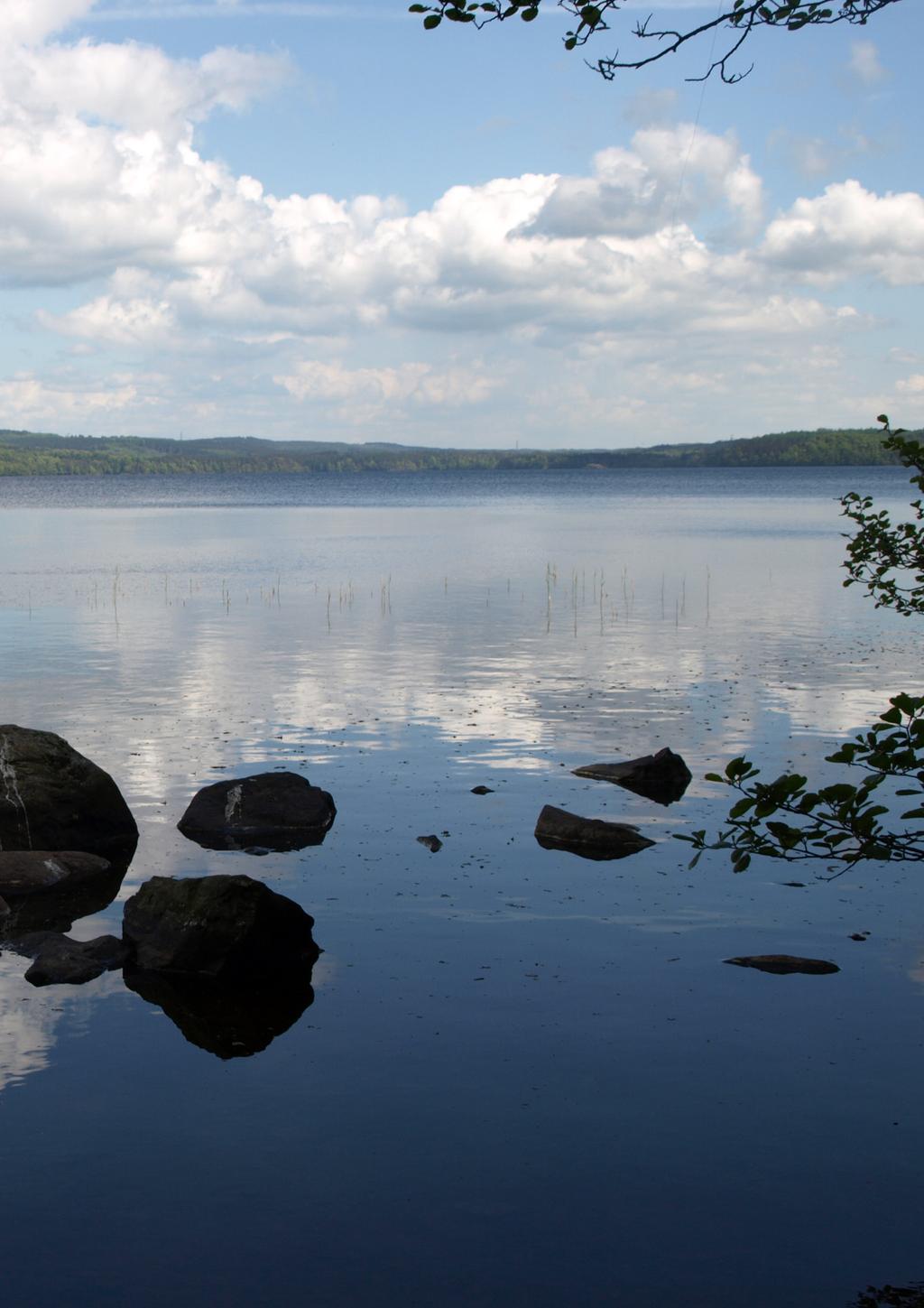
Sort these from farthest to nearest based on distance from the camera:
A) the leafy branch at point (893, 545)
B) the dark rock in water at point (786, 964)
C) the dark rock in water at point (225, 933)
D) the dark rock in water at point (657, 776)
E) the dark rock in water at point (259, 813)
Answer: the dark rock in water at point (657, 776), the dark rock in water at point (259, 813), the dark rock in water at point (225, 933), the dark rock in water at point (786, 964), the leafy branch at point (893, 545)

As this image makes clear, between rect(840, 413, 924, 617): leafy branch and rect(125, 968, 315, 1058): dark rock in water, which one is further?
rect(125, 968, 315, 1058): dark rock in water

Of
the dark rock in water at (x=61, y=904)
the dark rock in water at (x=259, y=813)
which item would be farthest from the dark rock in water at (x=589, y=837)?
the dark rock in water at (x=61, y=904)

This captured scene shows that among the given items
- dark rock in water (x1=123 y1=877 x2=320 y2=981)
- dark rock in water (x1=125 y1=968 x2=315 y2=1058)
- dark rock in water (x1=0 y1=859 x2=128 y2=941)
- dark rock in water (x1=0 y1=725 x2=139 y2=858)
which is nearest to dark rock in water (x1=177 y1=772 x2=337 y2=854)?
dark rock in water (x1=0 y1=725 x2=139 y2=858)

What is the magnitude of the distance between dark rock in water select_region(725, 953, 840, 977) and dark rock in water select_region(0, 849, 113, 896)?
8956 millimetres

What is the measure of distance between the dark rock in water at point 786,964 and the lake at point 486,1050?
0.52 feet

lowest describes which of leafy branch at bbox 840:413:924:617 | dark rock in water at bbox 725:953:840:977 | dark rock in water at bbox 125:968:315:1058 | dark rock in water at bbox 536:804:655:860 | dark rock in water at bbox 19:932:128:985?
dark rock in water at bbox 125:968:315:1058

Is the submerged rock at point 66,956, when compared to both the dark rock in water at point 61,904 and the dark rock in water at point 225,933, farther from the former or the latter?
the dark rock in water at point 61,904

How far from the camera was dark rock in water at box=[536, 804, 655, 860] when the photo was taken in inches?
737

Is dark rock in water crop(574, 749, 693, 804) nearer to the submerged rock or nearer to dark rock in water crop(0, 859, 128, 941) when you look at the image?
dark rock in water crop(0, 859, 128, 941)

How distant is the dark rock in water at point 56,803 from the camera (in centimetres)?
1891

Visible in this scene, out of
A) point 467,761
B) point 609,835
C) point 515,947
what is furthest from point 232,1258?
point 467,761

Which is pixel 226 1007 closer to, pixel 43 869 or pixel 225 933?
→ pixel 225 933

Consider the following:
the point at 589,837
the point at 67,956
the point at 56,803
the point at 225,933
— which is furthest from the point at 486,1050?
the point at 56,803

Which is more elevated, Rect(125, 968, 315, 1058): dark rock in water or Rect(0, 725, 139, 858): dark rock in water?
Rect(0, 725, 139, 858): dark rock in water
